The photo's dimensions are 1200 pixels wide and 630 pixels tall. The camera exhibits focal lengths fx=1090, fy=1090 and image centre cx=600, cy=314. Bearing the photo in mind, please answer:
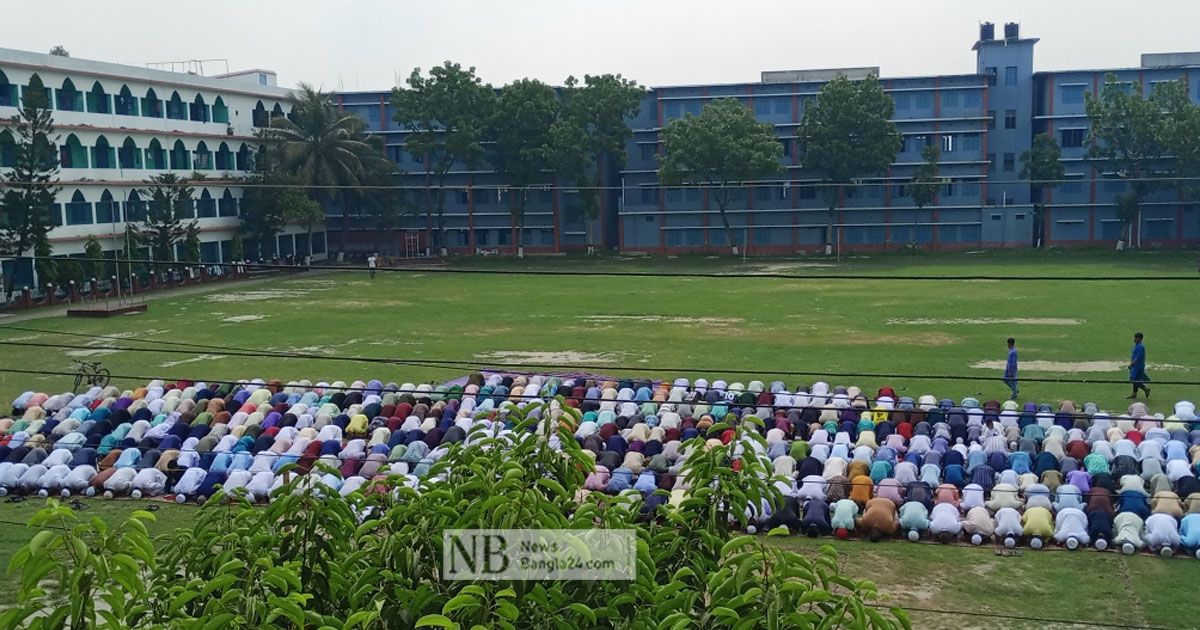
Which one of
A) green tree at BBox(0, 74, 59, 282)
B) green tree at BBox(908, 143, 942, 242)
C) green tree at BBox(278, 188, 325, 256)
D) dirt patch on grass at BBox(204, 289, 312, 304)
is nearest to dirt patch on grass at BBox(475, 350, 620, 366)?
dirt patch on grass at BBox(204, 289, 312, 304)

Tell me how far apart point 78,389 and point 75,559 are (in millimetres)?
20581

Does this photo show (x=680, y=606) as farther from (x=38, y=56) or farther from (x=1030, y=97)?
(x=1030, y=97)

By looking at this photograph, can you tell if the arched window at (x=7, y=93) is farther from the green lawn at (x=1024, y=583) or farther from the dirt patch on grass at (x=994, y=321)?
the green lawn at (x=1024, y=583)

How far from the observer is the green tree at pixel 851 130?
179 feet

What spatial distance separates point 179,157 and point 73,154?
739 cm

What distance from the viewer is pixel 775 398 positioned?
17281mm

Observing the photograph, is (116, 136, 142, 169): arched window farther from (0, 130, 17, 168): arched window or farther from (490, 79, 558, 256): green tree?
(490, 79, 558, 256): green tree

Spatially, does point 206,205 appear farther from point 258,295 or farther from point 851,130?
point 851,130

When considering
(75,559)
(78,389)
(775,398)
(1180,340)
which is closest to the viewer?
(75,559)

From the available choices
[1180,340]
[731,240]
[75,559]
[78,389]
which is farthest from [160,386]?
[731,240]

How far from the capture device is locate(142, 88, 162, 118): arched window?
153 ft

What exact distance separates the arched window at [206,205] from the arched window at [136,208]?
4258 millimetres

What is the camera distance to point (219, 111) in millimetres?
51750

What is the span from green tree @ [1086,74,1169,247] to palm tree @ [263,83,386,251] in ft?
119
